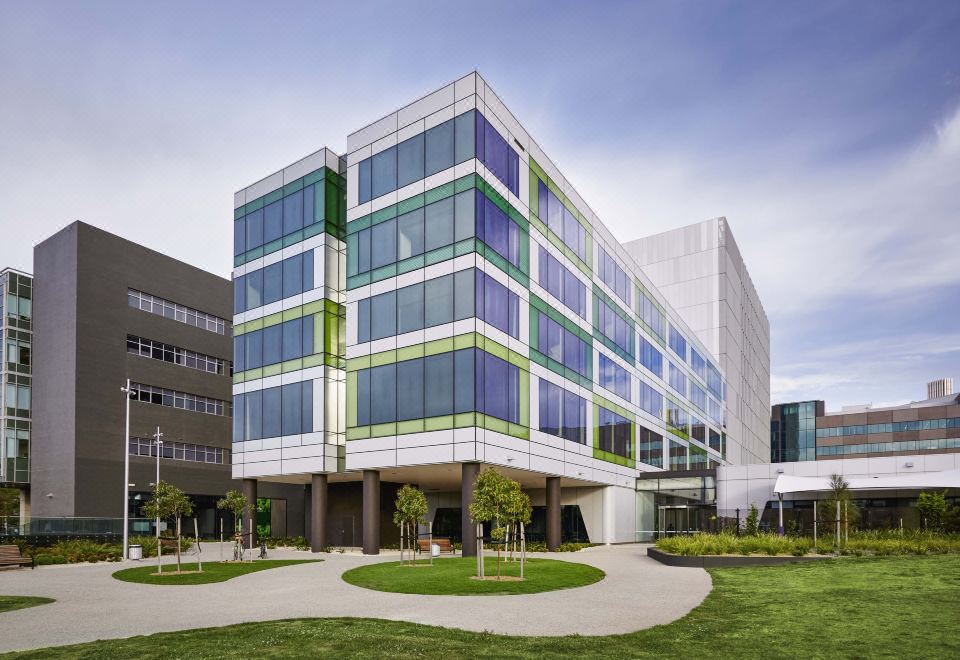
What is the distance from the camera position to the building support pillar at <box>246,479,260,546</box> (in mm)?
42969

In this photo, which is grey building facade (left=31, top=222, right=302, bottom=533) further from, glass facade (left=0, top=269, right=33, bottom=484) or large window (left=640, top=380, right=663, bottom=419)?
large window (left=640, top=380, right=663, bottom=419)

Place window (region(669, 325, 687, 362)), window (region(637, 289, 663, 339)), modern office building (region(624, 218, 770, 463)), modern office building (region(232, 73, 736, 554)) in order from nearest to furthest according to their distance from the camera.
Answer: modern office building (region(232, 73, 736, 554)) < window (region(637, 289, 663, 339)) < window (region(669, 325, 687, 362)) < modern office building (region(624, 218, 770, 463))

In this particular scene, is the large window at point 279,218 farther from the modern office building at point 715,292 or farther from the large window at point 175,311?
the modern office building at point 715,292

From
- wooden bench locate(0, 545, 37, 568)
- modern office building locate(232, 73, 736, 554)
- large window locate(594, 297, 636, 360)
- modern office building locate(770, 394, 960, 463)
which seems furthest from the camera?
modern office building locate(770, 394, 960, 463)

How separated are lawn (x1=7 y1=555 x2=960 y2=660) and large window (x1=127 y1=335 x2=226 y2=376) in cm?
5466

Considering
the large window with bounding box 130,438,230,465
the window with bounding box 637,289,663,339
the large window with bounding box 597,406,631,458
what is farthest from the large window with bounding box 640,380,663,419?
the large window with bounding box 130,438,230,465

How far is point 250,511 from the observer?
43.3m

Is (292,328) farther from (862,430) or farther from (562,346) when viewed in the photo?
(862,430)

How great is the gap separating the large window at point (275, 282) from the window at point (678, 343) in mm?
36620

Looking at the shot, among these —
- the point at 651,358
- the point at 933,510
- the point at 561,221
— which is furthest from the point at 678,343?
the point at 933,510

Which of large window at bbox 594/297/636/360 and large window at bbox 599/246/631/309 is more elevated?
large window at bbox 599/246/631/309

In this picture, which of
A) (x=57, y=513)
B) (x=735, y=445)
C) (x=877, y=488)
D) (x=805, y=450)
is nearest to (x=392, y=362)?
(x=877, y=488)

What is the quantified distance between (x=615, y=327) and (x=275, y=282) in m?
22.9

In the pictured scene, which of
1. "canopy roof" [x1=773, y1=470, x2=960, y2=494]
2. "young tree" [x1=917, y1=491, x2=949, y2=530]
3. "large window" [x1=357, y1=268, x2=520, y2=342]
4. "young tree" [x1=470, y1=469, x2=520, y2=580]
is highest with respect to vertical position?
"large window" [x1=357, y1=268, x2=520, y2=342]
